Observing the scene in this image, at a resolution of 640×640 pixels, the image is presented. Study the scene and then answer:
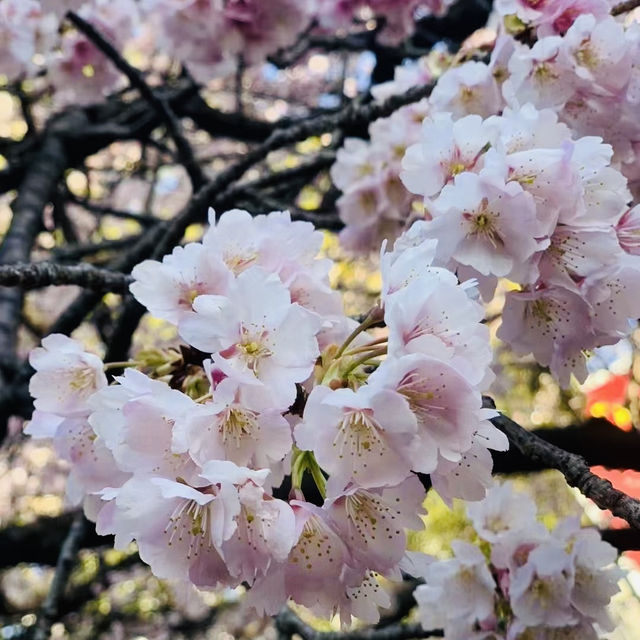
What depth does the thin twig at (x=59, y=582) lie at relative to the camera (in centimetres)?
163

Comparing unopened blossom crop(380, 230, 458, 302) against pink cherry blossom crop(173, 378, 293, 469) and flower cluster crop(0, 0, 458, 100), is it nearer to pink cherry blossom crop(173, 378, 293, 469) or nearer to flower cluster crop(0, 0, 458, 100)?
pink cherry blossom crop(173, 378, 293, 469)

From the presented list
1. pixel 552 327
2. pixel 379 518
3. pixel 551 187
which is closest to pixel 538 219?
pixel 551 187

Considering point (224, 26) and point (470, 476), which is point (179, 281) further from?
point (224, 26)

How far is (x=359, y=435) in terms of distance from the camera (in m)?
0.68

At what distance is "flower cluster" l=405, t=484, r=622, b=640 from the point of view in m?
1.18

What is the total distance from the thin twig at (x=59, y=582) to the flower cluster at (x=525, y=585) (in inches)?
34.1

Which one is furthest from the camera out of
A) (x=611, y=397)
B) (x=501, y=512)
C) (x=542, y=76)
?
(x=611, y=397)

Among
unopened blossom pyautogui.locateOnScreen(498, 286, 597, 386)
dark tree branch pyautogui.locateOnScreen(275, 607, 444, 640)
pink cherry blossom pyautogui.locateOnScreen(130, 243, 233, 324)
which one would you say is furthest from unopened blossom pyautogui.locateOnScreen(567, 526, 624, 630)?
pink cherry blossom pyautogui.locateOnScreen(130, 243, 233, 324)

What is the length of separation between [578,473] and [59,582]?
132 cm

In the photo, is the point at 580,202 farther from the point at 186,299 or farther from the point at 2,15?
the point at 2,15

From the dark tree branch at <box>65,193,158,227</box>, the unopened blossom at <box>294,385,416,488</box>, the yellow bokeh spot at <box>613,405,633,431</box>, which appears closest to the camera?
the unopened blossom at <box>294,385,416,488</box>

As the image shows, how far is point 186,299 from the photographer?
866 mm

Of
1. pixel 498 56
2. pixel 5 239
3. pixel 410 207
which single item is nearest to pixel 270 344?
pixel 498 56

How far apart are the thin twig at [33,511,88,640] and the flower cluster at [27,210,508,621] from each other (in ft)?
3.29
